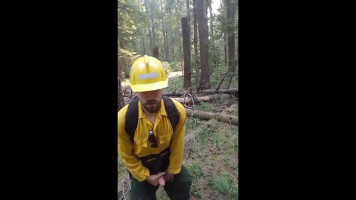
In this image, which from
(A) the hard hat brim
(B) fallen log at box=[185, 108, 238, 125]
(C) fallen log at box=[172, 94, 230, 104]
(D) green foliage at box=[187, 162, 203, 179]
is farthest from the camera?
(C) fallen log at box=[172, 94, 230, 104]

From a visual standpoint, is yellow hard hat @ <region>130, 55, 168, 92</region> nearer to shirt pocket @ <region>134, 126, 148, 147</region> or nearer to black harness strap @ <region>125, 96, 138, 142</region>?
black harness strap @ <region>125, 96, 138, 142</region>

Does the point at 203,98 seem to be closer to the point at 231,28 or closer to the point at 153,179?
the point at 231,28

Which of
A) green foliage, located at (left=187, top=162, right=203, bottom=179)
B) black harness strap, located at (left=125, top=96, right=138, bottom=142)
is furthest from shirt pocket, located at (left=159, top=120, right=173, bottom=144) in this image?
green foliage, located at (left=187, top=162, right=203, bottom=179)

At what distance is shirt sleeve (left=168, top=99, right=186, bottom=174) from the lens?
6.71 ft

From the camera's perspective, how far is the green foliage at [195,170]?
3.55 metres

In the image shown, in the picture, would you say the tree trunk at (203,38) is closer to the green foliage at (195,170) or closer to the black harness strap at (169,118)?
the green foliage at (195,170)

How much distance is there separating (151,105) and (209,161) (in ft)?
8.06

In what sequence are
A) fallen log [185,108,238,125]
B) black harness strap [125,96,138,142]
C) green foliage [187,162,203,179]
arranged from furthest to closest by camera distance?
fallen log [185,108,238,125] < green foliage [187,162,203,179] < black harness strap [125,96,138,142]

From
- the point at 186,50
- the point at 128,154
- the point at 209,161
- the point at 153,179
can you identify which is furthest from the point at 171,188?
the point at 186,50

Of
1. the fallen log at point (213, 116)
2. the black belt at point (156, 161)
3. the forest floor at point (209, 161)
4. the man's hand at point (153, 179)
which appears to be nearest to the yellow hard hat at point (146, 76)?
the black belt at point (156, 161)

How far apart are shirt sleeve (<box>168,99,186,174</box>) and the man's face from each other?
208mm
